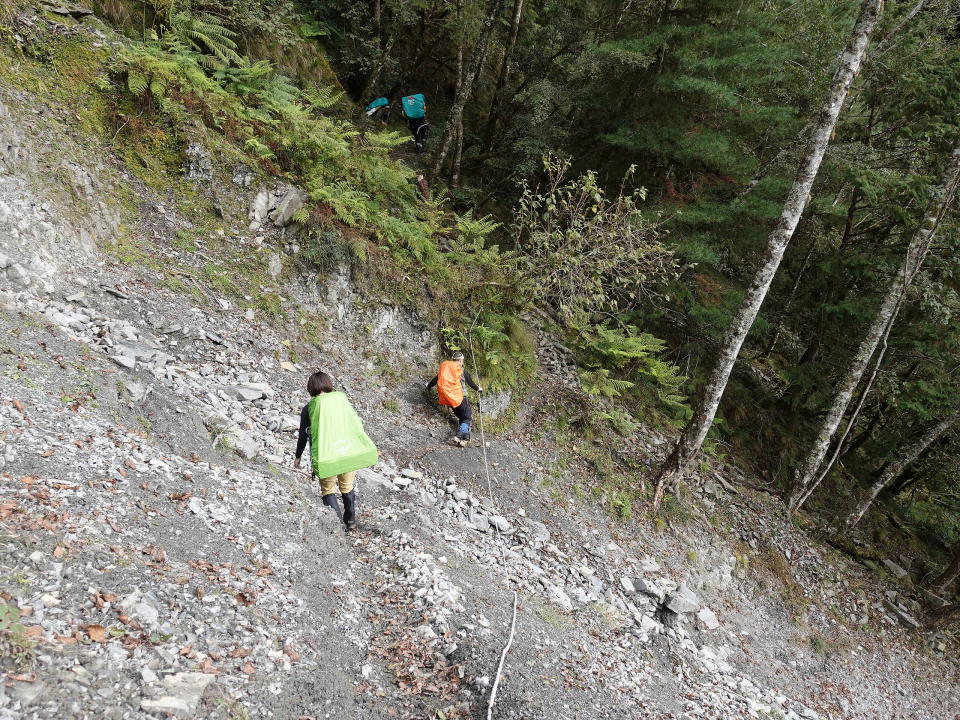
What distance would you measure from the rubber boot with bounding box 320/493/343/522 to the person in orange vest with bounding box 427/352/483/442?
3.12m

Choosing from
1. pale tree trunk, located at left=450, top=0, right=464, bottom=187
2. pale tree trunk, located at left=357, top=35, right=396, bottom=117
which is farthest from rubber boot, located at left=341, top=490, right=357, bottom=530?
pale tree trunk, located at left=357, top=35, right=396, bottom=117

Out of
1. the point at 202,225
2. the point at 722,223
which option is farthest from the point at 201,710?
the point at 722,223

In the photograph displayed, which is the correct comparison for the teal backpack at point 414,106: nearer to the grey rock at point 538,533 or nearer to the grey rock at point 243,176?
the grey rock at point 243,176

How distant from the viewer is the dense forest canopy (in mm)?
9594

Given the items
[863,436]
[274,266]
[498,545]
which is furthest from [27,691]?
[863,436]

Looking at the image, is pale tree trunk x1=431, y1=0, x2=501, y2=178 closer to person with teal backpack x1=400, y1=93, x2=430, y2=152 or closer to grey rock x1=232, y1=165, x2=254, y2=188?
person with teal backpack x1=400, y1=93, x2=430, y2=152

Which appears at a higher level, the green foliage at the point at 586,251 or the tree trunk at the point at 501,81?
the tree trunk at the point at 501,81

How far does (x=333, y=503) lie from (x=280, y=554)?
1.03 m

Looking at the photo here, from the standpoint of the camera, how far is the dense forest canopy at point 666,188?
959 cm

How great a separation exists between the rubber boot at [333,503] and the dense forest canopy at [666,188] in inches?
182

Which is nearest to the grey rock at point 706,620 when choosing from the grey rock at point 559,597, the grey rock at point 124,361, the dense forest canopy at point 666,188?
the dense forest canopy at point 666,188

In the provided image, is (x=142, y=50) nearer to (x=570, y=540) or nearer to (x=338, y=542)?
(x=338, y=542)

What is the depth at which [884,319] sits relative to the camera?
417 inches

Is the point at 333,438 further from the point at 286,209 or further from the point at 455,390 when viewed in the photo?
the point at 286,209
